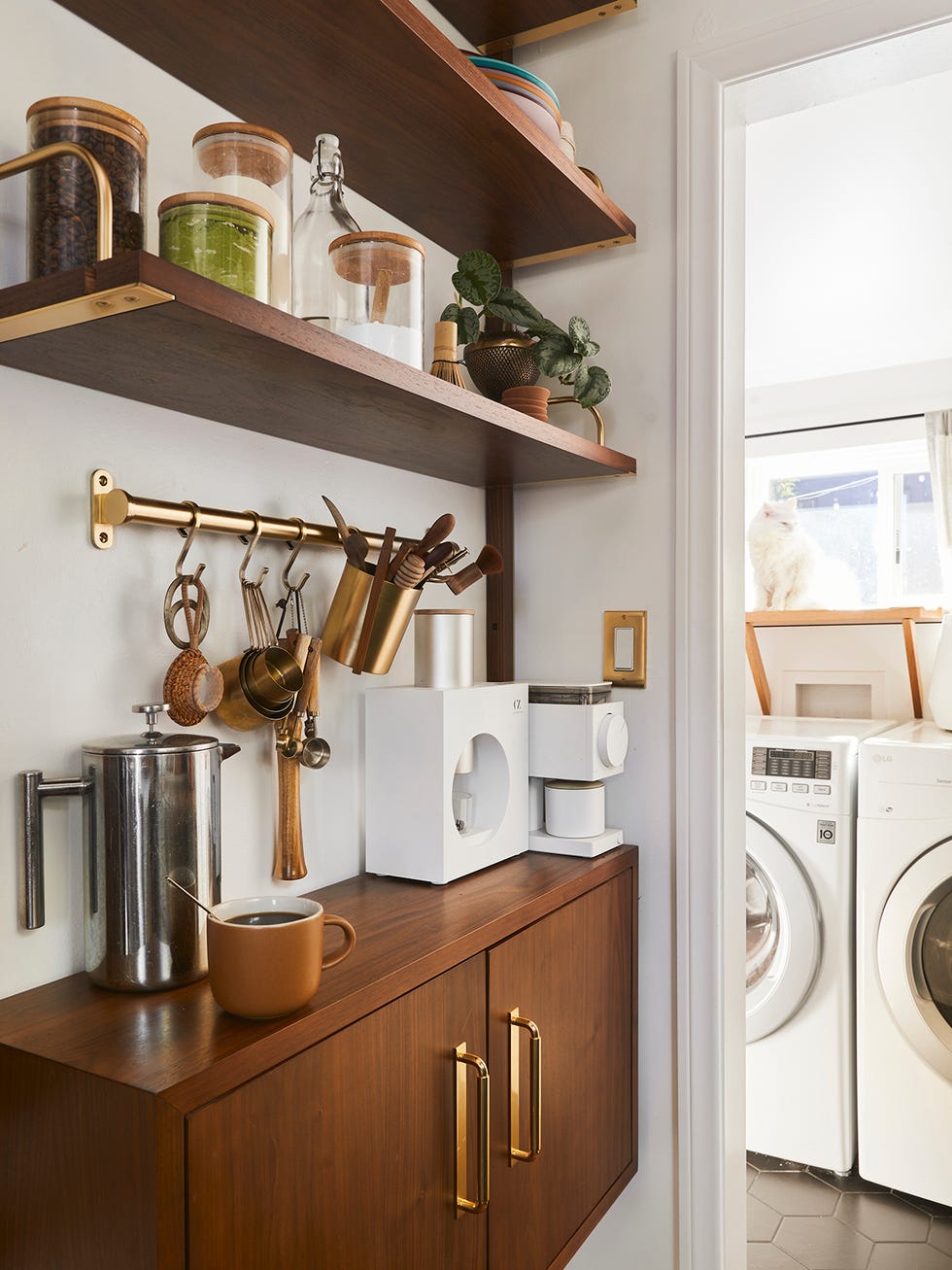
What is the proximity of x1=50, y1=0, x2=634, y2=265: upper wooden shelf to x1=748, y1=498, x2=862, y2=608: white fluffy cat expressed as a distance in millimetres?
2101

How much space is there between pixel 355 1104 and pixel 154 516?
591 mm

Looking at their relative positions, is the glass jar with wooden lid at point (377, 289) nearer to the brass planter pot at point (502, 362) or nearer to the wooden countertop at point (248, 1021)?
→ the brass planter pot at point (502, 362)

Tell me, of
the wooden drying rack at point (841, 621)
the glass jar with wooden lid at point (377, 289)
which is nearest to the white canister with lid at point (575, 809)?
the glass jar with wooden lid at point (377, 289)

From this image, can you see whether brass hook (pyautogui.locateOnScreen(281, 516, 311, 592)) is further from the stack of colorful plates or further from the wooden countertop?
the stack of colorful plates

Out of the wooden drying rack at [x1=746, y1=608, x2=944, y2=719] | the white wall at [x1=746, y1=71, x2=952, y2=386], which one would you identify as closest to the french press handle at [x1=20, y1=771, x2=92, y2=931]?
the white wall at [x1=746, y1=71, x2=952, y2=386]

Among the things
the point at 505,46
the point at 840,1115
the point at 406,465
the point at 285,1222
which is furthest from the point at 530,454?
the point at 840,1115

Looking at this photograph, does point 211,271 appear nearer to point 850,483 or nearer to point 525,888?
point 525,888

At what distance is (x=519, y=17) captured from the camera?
1510mm

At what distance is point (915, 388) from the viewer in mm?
3139

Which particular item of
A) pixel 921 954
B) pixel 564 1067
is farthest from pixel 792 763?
pixel 564 1067

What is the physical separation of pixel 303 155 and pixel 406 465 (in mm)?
427

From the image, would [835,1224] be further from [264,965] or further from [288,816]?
[264,965]

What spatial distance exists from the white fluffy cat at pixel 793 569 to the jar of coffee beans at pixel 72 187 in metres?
2.93

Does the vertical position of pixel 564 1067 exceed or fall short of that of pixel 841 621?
it falls short
